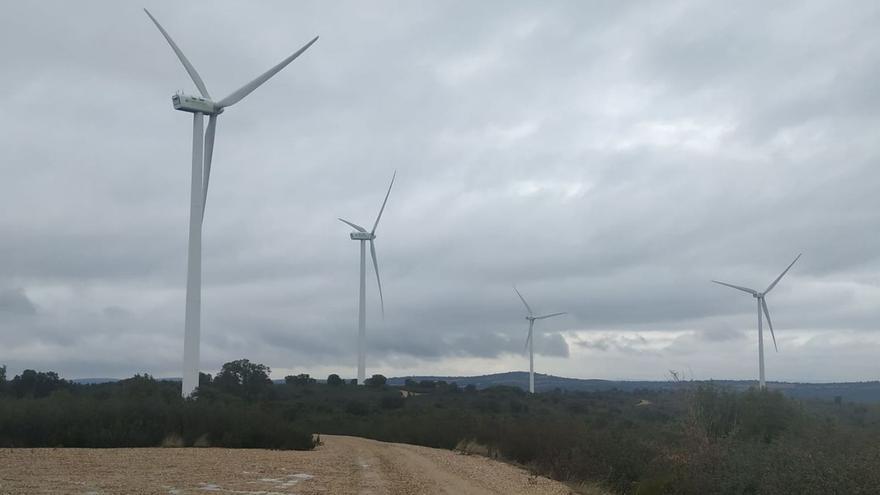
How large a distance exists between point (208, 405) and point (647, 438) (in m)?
19.3

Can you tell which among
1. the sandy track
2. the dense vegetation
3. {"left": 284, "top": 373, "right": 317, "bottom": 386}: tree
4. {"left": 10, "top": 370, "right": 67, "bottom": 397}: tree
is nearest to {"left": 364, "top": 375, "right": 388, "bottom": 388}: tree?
{"left": 284, "top": 373, "right": 317, "bottom": 386}: tree

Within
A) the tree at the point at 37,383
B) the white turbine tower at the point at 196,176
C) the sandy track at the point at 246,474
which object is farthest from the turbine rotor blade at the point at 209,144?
the tree at the point at 37,383

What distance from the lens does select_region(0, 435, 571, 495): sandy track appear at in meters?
21.9

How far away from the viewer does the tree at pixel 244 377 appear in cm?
8181

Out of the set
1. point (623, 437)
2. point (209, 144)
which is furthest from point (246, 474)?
point (209, 144)

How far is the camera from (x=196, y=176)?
1775 inches

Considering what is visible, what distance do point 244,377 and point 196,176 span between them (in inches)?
1983

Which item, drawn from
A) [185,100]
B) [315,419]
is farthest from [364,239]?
[185,100]

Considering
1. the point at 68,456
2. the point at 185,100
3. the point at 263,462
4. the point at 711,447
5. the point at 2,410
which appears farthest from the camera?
the point at 185,100

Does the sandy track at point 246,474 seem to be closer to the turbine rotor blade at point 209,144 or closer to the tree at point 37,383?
the turbine rotor blade at point 209,144

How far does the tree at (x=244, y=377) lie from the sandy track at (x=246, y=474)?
155ft

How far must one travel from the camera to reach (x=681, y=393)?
3000cm

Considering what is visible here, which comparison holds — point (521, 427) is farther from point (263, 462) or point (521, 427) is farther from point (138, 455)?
point (138, 455)

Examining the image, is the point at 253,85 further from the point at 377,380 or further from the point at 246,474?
the point at 377,380
